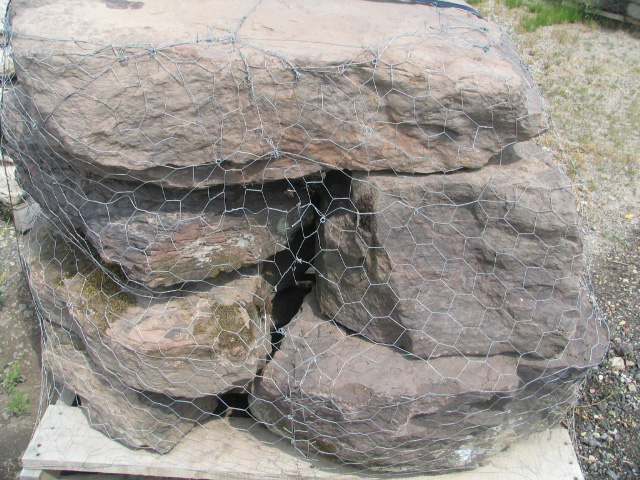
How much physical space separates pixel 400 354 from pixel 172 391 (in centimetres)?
105

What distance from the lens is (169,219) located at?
7.27ft

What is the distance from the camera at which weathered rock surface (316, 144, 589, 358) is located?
7.02 feet

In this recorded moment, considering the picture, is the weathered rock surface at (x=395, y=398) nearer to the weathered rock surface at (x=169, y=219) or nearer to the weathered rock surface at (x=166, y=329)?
the weathered rock surface at (x=166, y=329)

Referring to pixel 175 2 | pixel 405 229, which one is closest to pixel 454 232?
pixel 405 229

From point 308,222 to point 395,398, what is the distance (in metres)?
0.91

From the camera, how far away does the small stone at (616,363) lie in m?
3.22

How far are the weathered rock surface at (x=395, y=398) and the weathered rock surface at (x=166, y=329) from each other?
0.19 m

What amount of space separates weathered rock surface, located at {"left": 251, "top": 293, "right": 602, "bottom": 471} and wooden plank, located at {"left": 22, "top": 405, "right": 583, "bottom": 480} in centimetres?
13

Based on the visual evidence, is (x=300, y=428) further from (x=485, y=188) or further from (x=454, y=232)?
(x=485, y=188)

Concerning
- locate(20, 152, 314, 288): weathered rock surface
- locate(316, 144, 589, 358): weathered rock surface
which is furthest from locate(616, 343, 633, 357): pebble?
locate(20, 152, 314, 288): weathered rock surface

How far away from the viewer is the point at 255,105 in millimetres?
2008

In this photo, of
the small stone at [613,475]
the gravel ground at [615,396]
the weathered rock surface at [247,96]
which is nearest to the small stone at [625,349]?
the gravel ground at [615,396]

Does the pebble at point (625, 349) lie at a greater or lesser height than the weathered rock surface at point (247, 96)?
lesser

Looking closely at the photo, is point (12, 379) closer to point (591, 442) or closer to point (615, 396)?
point (591, 442)
